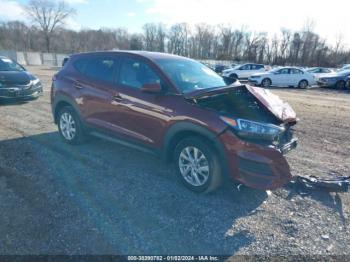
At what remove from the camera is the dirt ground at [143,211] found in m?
2.70

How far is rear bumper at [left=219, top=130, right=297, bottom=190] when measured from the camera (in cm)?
319

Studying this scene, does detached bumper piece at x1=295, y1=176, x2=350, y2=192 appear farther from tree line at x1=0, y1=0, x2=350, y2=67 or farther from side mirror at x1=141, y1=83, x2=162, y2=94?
tree line at x1=0, y1=0, x2=350, y2=67


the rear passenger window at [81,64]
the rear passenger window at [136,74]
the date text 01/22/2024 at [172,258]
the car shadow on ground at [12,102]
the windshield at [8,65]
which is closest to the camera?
the date text 01/22/2024 at [172,258]

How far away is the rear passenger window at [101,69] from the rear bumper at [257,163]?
234cm

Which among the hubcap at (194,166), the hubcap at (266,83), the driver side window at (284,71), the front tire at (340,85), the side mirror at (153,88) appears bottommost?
the hubcap at (194,166)

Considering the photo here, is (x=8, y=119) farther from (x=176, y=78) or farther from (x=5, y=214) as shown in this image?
(x=176, y=78)

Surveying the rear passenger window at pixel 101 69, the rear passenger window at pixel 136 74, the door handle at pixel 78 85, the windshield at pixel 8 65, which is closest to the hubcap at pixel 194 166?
the rear passenger window at pixel 136 74

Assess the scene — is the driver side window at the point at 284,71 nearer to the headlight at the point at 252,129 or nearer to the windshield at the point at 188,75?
the windshield at the point at 188,75

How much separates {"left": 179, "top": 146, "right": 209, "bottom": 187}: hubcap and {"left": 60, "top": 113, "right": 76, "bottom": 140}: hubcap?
2.57m

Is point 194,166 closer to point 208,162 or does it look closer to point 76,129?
point 208,162

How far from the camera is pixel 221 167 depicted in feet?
11.2

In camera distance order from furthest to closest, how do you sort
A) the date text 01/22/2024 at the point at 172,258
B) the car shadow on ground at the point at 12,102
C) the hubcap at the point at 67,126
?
1. the car shadow on ground at the point at 12,102
2. the hubcap at the point at 67,126
3. the date text 01/22/2024 at the point at 172,258

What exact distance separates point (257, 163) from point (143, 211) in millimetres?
1450

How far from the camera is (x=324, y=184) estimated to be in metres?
3.77
